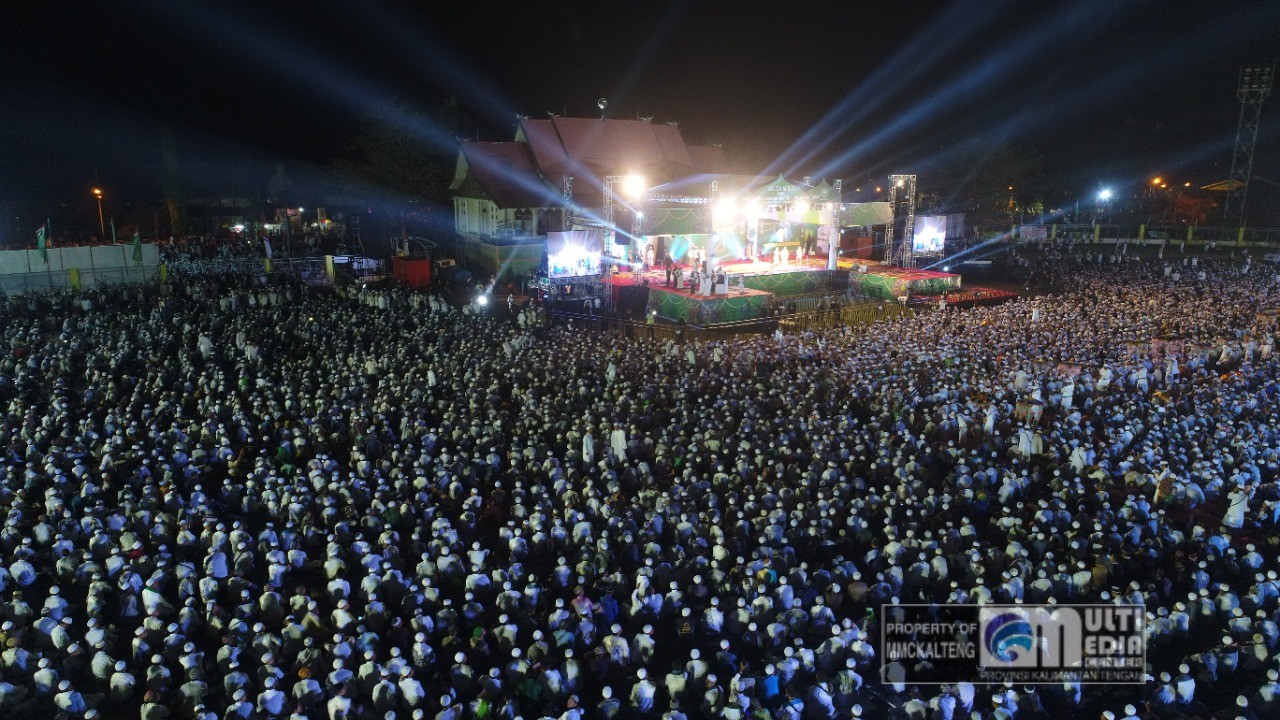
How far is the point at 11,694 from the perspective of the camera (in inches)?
217

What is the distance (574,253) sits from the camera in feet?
78.9

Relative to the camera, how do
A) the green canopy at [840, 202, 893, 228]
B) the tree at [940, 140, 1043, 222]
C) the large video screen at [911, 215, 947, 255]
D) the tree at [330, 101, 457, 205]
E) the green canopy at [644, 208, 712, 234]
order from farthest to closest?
the tree at [940, 140, 1043, 222] → the tree at [330, 101, 457, 205] → the large video screen at [911, 215, 947, 255] → the green canopy at [840, 202, 893, 228] → the green canopy at [644, 208, 712, 234]

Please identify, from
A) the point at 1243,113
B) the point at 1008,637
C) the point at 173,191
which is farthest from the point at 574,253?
the point at 1243,113

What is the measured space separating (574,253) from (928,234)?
53.3ft

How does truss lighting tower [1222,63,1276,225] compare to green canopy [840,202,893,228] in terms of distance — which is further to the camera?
truss lighting tower [1222,63,1276,225]

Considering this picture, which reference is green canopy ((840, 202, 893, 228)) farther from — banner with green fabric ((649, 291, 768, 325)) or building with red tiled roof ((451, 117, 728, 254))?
banner with green fabric ((649, 291, 768, 325))

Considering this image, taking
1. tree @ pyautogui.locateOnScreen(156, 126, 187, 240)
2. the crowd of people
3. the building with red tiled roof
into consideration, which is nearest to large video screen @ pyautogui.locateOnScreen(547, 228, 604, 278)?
the building with red tiled roof

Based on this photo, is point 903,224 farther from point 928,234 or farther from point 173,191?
point 173,191

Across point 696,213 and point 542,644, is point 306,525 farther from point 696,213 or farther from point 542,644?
point 696,213

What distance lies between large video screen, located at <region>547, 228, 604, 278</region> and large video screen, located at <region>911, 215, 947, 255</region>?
14.3m

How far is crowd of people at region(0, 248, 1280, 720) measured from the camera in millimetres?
5855

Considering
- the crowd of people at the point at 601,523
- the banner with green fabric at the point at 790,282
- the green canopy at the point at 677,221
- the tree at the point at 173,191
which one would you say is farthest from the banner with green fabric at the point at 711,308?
the tree at the point at 173,191

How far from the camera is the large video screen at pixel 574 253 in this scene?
77.8ft

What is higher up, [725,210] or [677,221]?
[725,210]
